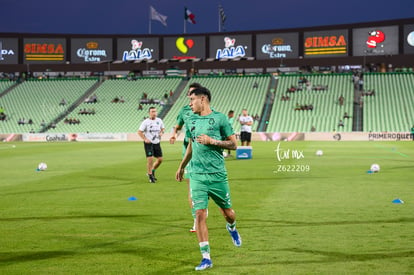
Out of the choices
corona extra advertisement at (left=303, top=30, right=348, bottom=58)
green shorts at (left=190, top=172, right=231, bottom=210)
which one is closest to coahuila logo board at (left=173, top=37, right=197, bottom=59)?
corona extra advertisement at (left=303, top=30, right=348, bottom=58)

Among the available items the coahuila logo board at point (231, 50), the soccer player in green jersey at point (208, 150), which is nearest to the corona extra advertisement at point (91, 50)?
the coahuila logo board at point (231, 50)

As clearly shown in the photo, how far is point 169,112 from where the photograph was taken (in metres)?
70.6

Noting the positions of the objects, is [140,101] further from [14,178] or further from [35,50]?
[14,178]

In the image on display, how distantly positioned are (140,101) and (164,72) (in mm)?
10758

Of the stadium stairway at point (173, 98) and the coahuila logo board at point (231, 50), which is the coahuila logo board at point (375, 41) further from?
the stadium stairway at point (173, 98)

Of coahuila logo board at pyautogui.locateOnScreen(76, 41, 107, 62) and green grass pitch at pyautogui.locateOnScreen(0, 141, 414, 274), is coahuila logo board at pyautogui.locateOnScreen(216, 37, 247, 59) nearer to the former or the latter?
coahuila logo board at pyautogui.locateOnScreen(76, 41, 107, 62)

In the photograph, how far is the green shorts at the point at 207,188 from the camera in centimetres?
759

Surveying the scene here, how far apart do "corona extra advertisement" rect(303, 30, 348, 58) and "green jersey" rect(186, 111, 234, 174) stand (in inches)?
2721

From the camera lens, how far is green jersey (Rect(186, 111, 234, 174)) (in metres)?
7.77

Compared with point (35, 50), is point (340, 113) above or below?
below

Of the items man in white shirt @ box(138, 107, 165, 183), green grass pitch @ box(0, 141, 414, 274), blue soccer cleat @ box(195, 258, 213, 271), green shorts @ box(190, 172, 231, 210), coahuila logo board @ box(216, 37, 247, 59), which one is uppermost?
coahuila logo board @ box(216, 37, 247, 59)

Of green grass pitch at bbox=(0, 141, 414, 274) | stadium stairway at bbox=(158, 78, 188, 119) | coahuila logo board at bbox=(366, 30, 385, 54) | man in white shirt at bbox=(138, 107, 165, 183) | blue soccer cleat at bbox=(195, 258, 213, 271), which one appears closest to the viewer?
blue soccer cleat at bbox=(195, 258, 213, 271)

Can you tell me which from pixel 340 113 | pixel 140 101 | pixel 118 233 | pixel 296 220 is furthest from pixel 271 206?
pixel 140 101

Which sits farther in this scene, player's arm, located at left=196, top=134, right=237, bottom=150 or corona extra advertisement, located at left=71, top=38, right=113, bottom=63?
corona extra advertisement, located at left=71, top=38, right=113, bottom=63
